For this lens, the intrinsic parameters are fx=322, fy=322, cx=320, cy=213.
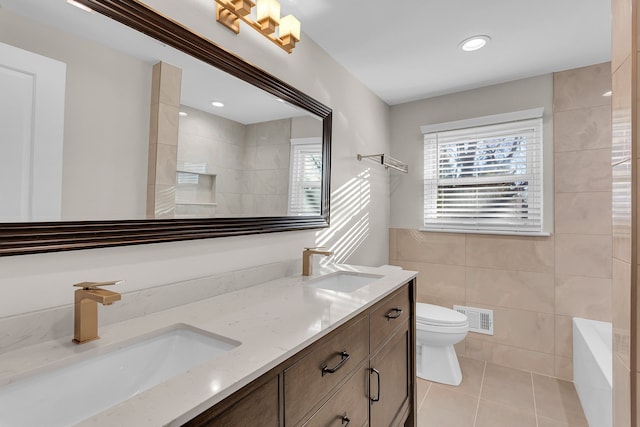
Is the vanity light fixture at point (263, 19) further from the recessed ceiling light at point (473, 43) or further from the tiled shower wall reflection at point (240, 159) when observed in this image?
the recessed ceiling light at point (473, 43)

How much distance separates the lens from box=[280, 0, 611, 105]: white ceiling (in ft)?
5.53

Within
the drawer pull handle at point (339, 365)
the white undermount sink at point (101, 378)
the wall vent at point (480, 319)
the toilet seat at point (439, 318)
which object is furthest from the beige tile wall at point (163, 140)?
the wall vent at point (480, 319)

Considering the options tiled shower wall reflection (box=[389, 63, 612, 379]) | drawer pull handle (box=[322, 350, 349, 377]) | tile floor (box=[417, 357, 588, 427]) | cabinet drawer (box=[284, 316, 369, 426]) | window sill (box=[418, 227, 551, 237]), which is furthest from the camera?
window sill (box=[418, 227, 551, 237])

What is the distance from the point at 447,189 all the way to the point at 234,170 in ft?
6.74

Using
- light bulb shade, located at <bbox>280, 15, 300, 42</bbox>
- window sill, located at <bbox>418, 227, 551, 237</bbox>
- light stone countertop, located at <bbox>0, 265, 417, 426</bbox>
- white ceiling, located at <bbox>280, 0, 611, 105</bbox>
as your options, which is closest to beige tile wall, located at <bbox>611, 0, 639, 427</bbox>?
light stone countertop, located at <bbox>0, 265, 417, 426</bbox>

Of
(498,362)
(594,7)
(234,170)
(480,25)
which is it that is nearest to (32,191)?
(234,170)

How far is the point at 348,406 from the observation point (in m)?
1.13

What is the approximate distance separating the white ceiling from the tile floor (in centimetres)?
229

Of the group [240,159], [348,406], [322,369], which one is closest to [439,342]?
[348,406]

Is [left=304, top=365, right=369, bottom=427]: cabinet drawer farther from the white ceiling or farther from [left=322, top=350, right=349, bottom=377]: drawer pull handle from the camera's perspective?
the white ceiling

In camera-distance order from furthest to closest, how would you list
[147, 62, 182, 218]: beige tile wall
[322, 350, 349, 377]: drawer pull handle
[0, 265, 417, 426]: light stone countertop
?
[147, 62, 182, 218]: beige tile wall < [322, 350, 349, 377]: drawer pull handle < [0, 265, 417, 426]: light stone countertop

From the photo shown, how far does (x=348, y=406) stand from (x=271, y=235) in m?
0.85

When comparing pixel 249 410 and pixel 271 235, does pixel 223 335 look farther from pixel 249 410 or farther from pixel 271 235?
pixel 271 235

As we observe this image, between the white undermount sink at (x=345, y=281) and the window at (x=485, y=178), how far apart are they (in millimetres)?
1381
